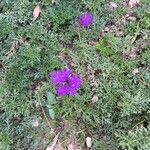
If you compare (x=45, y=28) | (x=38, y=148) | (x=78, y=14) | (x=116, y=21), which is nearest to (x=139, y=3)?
(x=116, y=21)

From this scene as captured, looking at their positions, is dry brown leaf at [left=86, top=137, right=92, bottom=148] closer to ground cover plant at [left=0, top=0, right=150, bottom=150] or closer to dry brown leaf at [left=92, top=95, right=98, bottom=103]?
ground cover plant at [left=0, top=0, right=150, bottom=150]

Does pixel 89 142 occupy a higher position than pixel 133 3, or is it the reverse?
pixel 133 3

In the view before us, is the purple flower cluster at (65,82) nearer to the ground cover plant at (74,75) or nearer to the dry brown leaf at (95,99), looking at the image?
the ground cover plant at (74,75)

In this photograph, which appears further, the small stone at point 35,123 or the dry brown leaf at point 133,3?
the dry brown leaf at point 133,3

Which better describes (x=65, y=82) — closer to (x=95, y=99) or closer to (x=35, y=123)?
(x=95, y=99)

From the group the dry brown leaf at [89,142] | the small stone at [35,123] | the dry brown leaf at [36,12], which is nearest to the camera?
the dry brown leaf at [89,142]

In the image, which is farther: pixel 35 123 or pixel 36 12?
pixel 36 12

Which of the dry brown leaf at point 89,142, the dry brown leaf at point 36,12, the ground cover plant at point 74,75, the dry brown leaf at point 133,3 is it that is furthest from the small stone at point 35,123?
the dry brown leaf at point 133,3

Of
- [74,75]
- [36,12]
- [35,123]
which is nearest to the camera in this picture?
[74,75]

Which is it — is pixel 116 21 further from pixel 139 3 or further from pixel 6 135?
pixel 6 135

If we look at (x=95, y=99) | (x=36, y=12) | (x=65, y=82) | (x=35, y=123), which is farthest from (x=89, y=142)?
(x=36, y=12)
